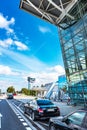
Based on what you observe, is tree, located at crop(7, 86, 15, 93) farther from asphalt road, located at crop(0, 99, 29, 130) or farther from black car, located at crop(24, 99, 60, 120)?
black car, located at crop(24, 99, 60, 120)

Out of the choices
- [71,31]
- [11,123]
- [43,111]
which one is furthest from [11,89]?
[11,123]

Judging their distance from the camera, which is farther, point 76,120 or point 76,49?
point 76,49

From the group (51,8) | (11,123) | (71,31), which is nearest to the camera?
(11,123)

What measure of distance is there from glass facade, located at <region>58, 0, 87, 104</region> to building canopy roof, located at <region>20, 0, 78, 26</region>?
1.96 ft

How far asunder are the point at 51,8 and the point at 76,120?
89.0 feet

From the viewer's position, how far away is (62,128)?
8070mm

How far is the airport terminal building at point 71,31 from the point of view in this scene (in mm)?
29031

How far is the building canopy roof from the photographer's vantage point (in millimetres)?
30594

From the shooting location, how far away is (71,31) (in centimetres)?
3209

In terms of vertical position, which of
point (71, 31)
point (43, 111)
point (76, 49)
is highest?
point (71, 31)

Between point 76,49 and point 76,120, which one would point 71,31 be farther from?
point 76,120

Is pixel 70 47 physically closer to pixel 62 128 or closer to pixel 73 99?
pixel 73 99

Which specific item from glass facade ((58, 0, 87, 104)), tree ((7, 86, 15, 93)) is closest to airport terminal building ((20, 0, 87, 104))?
glass facade ((58, 0, 87, 104))

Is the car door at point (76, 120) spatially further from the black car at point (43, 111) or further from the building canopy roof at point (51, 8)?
the building canopy roof at point (51, 8)
